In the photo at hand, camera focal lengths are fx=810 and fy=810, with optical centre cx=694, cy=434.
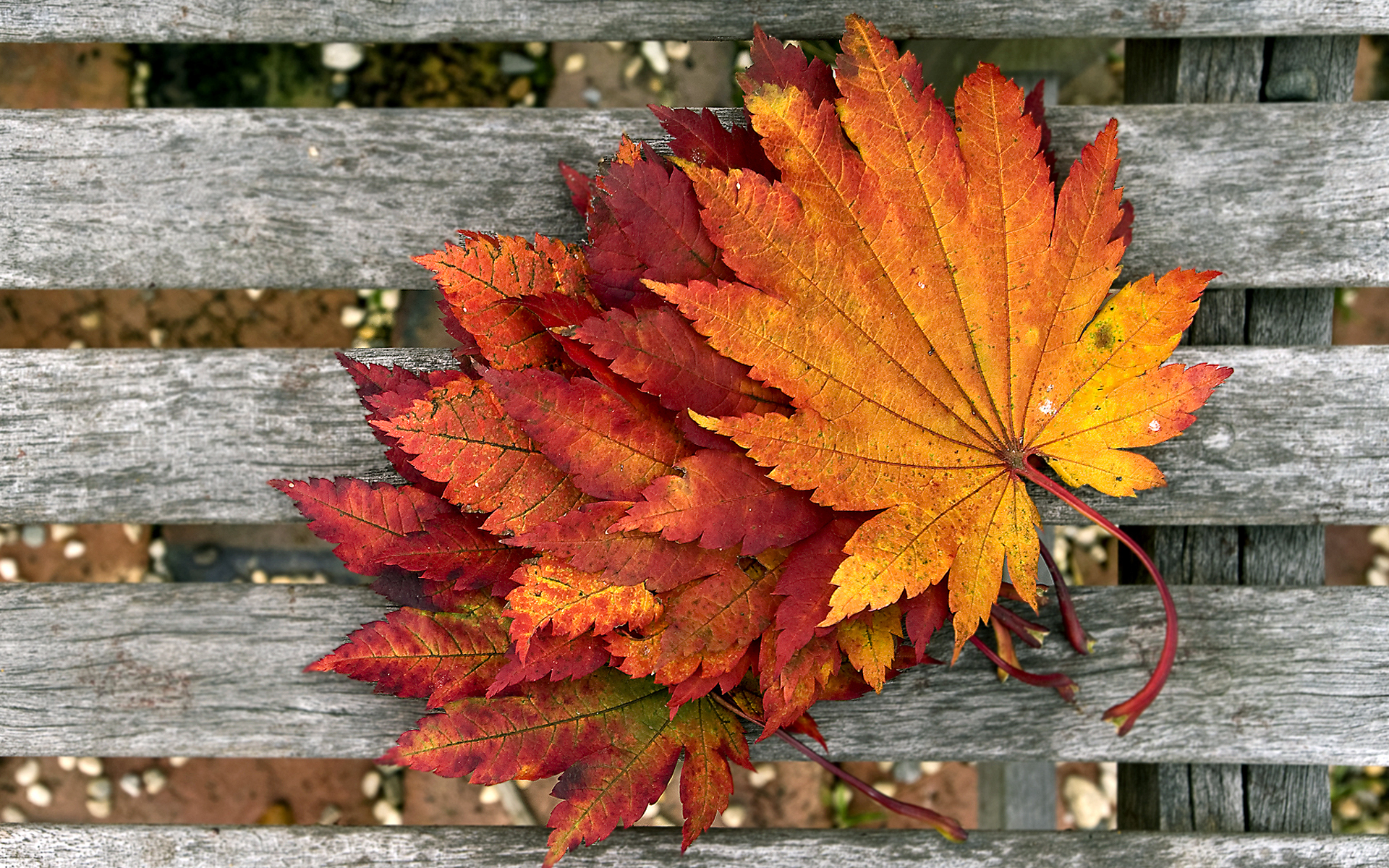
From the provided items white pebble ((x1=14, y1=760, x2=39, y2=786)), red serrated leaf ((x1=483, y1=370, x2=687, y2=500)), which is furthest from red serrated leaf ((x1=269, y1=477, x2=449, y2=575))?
white pebble ((x1=14, y1=760, x2=39, y2=786))

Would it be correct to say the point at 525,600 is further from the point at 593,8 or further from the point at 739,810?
the point at 739,810

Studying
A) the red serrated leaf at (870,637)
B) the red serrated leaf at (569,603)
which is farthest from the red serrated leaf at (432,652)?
→ the red serrated leaf at (870,637)

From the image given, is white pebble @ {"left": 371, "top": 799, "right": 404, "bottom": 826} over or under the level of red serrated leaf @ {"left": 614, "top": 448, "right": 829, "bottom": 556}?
under

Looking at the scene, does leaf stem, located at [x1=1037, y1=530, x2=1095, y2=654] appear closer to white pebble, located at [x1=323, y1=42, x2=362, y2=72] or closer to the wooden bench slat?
the wooden bench slat

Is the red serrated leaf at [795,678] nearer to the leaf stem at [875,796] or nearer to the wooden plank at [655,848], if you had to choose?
the leaf stem at [875,796]

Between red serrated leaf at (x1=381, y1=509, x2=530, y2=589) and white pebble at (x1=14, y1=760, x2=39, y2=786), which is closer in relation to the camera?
red serrated leaf at (x1=381, y1=509, x2=530, y2=589)

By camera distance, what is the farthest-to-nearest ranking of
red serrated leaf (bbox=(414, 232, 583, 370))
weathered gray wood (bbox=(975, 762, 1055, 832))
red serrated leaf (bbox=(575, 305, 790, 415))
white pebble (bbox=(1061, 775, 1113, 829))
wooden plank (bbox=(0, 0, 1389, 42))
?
1. white pebble (bbox=(1061, 775, 1113, 829))
2. weathered gray wood (bbox=(975, 762, 1055, 832))
3. wooden plank (bbox=(0, 0, 1389, 42))
4. red serrated leaf (bbox=(414, 232, 583, 370))
5. red serrated leaf (bbox=(575, 305, 790, 415))

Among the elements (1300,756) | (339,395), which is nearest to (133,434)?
(339,395)

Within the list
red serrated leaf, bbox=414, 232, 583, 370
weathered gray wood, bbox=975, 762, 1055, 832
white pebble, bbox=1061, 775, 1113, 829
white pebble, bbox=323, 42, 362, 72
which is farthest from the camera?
white pebble, bbox=1061, 775, 1113, 829
